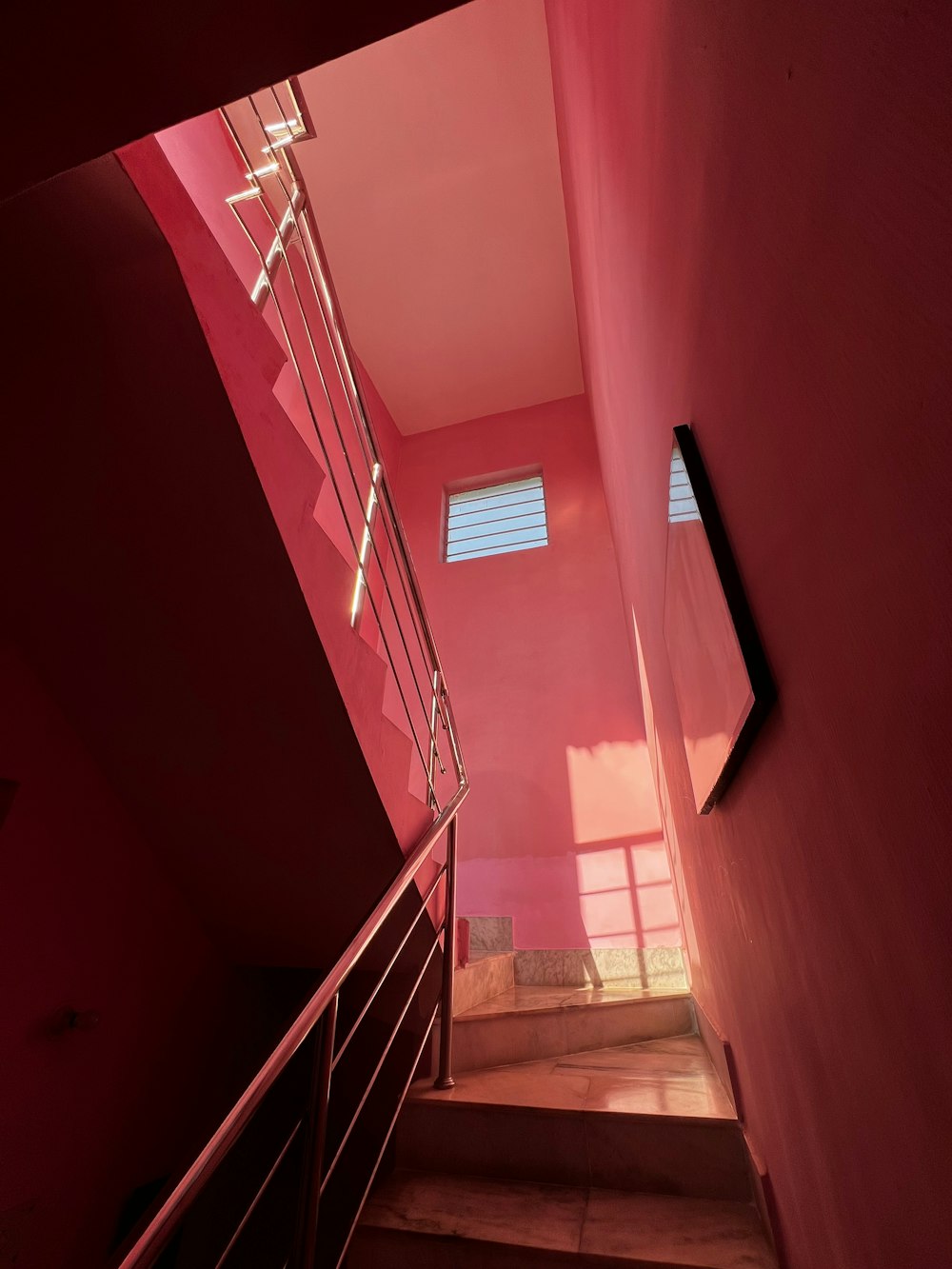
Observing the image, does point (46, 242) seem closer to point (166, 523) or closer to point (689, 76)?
point (166, 523)

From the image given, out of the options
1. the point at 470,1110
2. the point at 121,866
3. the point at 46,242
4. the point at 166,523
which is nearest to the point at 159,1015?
the point at 121,866

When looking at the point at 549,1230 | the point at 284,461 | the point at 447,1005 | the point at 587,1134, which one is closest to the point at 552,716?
the point at 447,1005

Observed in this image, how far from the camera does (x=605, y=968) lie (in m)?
3.18

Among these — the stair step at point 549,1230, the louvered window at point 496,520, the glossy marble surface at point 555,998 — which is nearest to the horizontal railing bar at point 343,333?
the glossy marble surface at point 555,998

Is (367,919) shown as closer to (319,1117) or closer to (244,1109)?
(319,1117)

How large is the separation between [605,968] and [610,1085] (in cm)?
140

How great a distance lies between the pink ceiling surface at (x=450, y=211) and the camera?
396cm

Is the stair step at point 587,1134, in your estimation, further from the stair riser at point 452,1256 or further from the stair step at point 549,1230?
the stair riser at point 452,1256

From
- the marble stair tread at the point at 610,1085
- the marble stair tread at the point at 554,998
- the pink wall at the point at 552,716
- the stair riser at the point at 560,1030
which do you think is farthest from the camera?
the pink wall at the point at 552,716

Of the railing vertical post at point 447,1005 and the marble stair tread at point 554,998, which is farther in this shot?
the marble stair tread at point 554,998

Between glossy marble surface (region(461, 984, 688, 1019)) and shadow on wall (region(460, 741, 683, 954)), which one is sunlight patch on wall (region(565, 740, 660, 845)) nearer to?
shadow on wall (region(460, 741, 683, 954))

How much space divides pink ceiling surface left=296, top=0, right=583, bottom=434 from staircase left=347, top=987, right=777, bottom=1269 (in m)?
4.93

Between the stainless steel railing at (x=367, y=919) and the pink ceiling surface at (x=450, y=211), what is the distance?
616mm

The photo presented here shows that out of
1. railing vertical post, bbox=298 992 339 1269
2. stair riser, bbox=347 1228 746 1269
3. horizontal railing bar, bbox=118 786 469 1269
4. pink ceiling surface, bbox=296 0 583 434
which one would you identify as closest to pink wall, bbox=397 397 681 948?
pink ceiling surface, bbox=296 0 583 434
